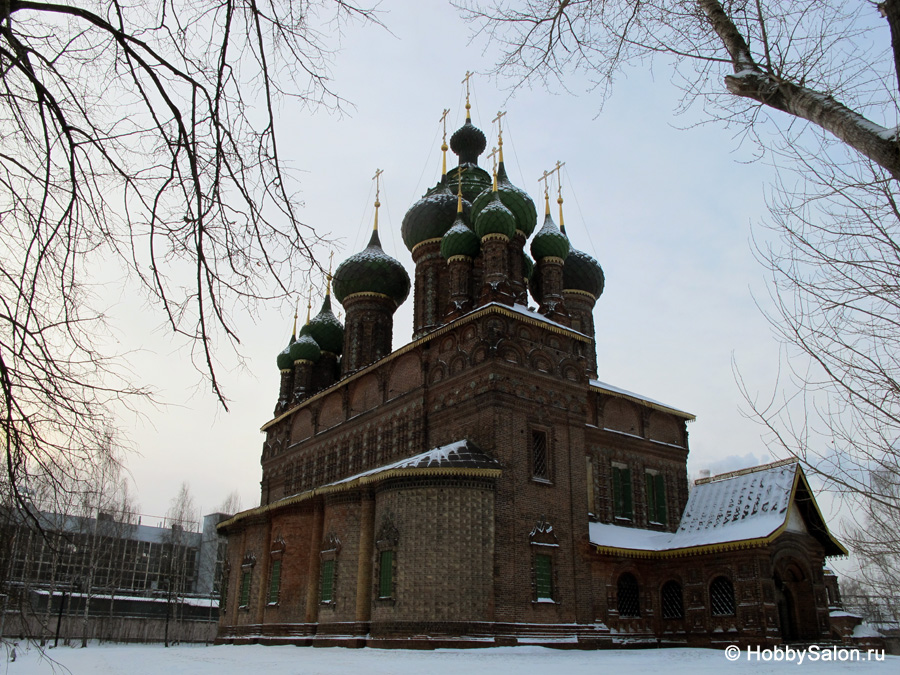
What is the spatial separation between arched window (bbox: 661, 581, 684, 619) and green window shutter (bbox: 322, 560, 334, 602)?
26.0 ft

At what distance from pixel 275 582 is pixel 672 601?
32.8 ft

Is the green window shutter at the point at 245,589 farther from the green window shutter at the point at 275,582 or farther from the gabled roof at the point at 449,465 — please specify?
the gabled roof at the point at 449,465

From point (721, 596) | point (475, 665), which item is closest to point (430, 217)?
point (721, 596)

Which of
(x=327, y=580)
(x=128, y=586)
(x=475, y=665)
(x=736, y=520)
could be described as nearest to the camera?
(x=475, y=665)

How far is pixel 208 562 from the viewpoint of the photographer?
4738cm

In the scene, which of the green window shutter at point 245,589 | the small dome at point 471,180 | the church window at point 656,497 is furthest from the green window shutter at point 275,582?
the small dome at point 471,180

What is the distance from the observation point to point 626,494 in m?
19.2

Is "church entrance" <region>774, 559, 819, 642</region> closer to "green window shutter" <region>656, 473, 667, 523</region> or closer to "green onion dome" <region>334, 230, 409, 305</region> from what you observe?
"green window shutter" <region>656, 473, 667, 523</region>

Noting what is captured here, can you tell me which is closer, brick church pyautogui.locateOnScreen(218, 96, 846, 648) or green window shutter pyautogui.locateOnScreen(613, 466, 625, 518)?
brick church pyautogui.locateOnScreen(218, 96, 846, 648)

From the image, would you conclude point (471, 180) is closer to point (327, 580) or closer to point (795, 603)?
point (327, 580)

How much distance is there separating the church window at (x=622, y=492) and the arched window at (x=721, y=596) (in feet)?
9.09

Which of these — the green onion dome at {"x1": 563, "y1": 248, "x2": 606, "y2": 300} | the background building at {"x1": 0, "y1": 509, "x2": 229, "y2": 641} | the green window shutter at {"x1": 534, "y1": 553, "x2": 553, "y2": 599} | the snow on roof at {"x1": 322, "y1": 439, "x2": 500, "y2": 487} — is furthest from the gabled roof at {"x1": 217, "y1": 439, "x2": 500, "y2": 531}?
the background building at {"x1": 0, "y1": 509, "x2": 229, "y2": 641}

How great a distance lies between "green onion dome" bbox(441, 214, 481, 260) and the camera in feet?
63.0

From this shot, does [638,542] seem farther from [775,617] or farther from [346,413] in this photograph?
[346,413]
